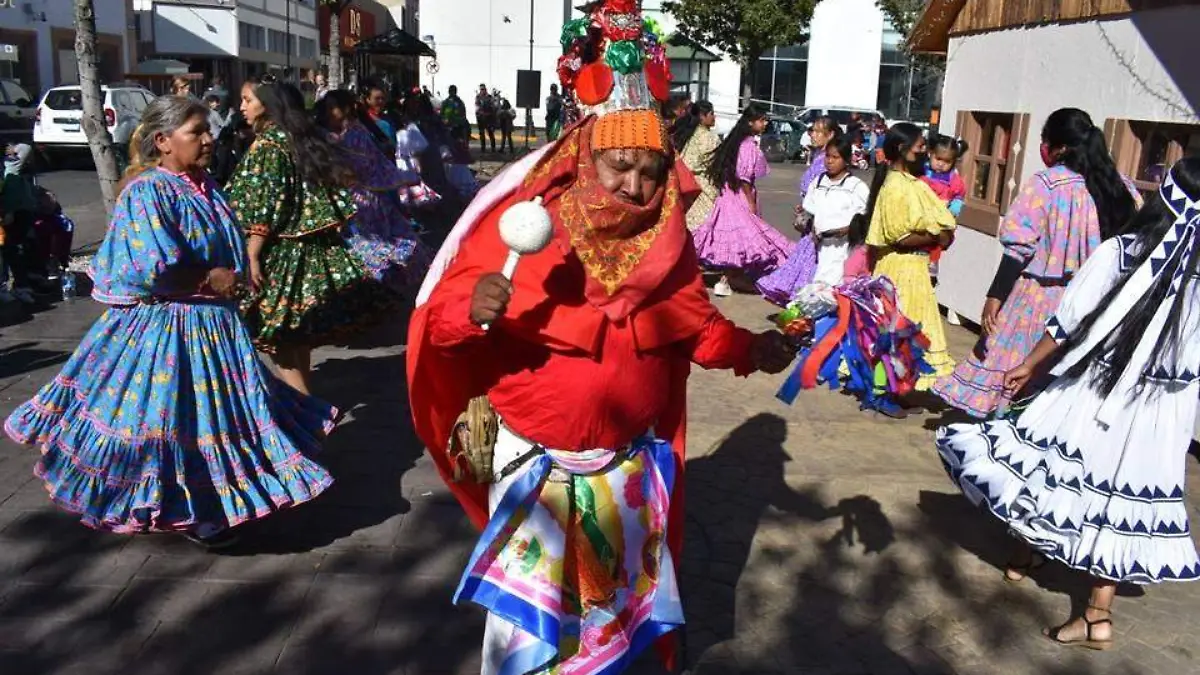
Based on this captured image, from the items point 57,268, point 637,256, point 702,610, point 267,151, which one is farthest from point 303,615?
point 57,268

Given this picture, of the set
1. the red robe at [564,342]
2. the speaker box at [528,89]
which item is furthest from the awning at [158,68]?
the red robe at [564,342]

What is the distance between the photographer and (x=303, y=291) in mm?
5977

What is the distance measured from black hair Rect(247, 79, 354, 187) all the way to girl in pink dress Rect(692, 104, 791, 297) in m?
5.16

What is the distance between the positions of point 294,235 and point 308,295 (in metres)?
0.35

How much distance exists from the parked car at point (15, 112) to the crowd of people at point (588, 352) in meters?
19.1

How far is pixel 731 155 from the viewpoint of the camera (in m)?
10.3

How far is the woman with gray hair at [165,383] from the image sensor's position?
4.00 metres

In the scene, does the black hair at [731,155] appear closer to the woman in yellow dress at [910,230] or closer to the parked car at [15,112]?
the woman in yellow dress at [910,230]

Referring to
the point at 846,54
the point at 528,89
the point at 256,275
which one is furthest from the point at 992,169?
the point at 846,54

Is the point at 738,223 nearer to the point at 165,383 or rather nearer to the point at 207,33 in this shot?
the point at 165,383

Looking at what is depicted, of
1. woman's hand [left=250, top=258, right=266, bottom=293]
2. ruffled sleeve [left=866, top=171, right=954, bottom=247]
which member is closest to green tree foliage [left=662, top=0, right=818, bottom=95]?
ruffled sleeve [left=866, top=171, right=954, bottom=247]

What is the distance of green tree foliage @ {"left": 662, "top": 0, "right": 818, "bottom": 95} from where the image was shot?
29.4m

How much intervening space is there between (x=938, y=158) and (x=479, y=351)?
7.54 m

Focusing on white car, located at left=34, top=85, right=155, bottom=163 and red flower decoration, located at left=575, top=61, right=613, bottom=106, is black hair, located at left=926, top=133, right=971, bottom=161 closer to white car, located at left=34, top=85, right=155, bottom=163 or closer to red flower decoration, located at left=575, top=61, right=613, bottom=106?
red flower decoration, located at left=575, top=61, right=613, bottom=106
